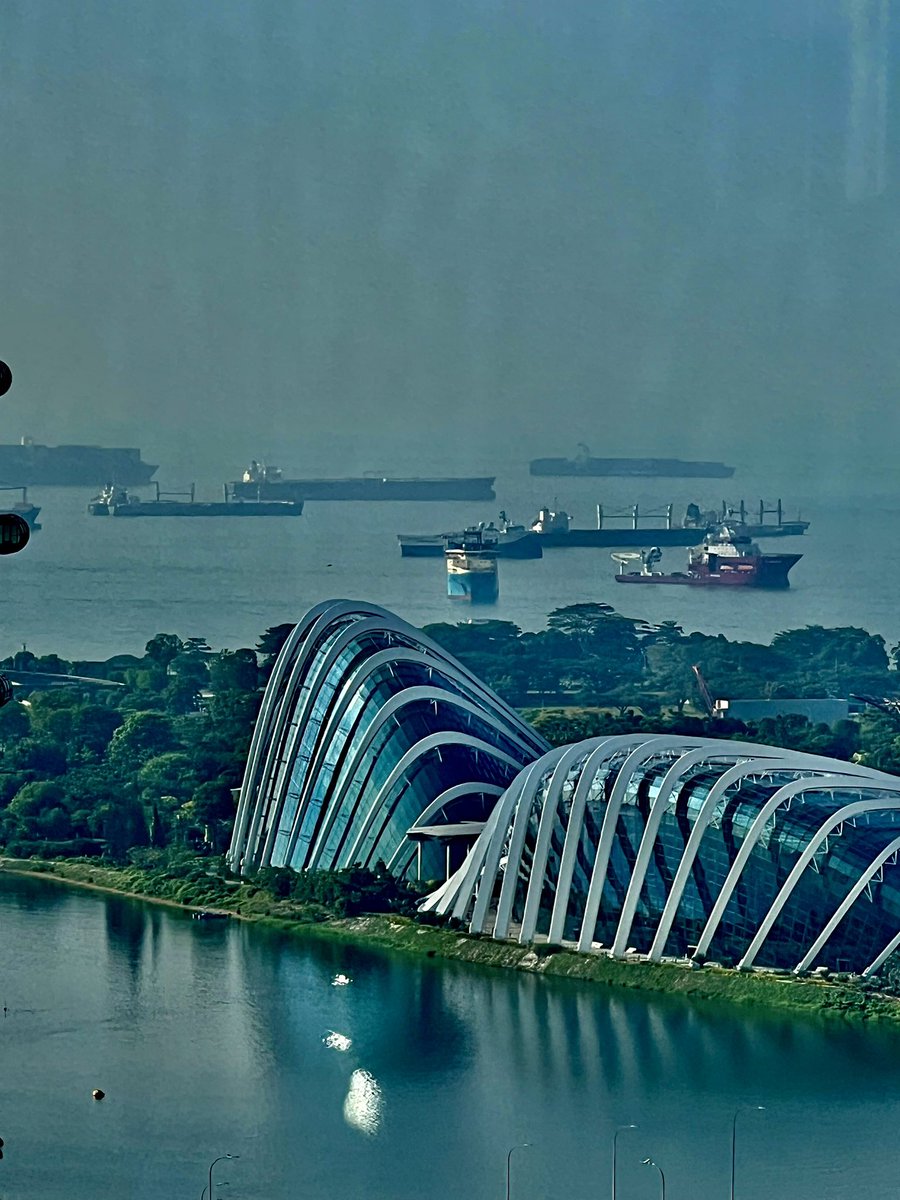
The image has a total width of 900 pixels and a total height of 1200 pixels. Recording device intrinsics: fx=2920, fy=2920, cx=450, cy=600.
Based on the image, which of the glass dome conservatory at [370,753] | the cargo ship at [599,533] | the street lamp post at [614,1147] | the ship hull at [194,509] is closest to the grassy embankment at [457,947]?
the glass dome conservatory at [370,753]

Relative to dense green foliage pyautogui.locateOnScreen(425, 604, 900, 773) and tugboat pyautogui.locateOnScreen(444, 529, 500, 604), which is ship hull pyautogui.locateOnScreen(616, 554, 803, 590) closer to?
tugboat pyautogui.locateOnScreen(444, 529, 500, 604)

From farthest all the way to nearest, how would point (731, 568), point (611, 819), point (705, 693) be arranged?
point (731, 568), point (705, 693), point (611, 819)

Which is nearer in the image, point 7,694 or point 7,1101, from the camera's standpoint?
point 7,694

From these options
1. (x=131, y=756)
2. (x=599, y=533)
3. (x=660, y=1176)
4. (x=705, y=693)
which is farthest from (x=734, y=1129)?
(x=599, y=533)

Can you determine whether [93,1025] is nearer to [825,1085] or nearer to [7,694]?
[825,1085]

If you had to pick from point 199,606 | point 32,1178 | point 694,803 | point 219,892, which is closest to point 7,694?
point 32,1178

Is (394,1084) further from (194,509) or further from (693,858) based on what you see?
(194,509)

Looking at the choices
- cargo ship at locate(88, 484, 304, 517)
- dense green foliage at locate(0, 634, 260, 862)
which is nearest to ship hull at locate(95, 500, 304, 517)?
cargo ship at locate(88, 484, 304, 517)
